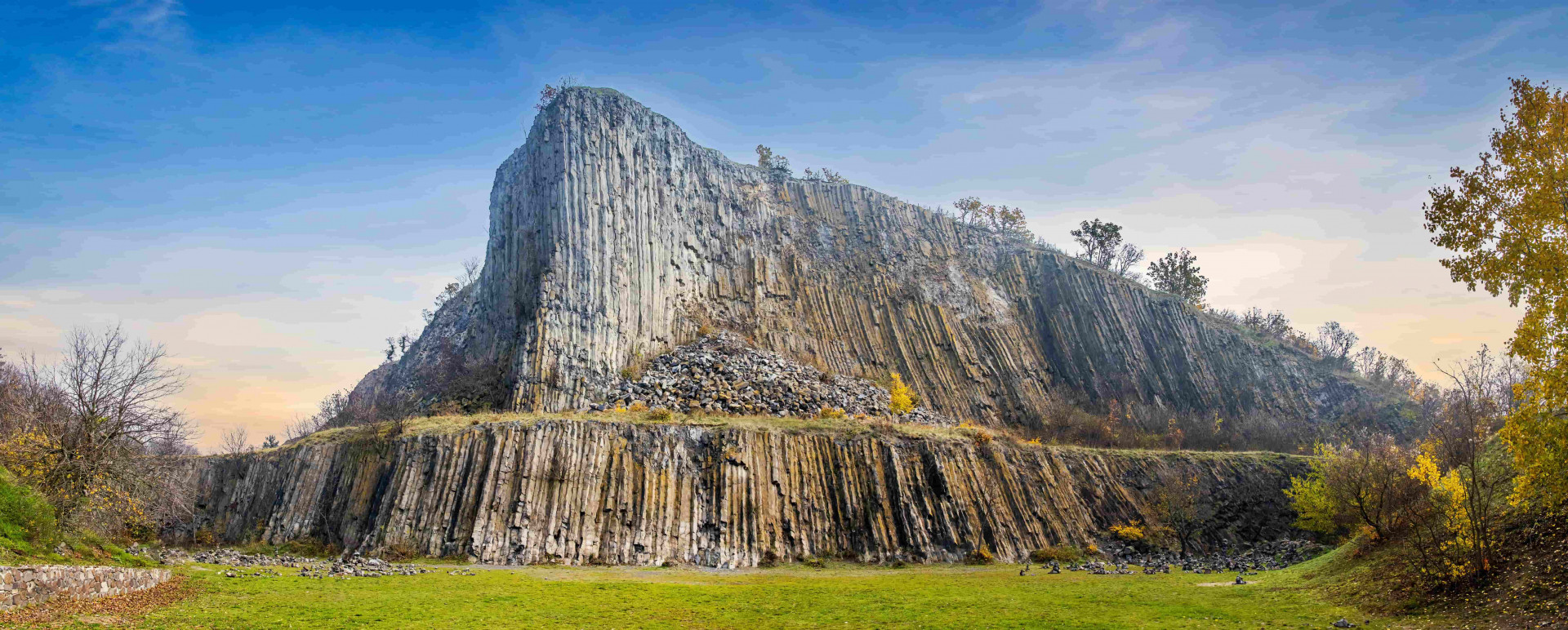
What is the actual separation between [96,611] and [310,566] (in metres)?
13.6

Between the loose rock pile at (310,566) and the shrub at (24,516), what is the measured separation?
5264 millimetres

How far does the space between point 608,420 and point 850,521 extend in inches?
456

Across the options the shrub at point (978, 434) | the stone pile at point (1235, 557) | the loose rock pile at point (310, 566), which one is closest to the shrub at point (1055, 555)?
the stone pile at point (1235, 557)

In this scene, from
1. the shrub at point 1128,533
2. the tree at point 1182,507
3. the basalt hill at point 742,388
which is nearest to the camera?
the basalt hill at point 742,388

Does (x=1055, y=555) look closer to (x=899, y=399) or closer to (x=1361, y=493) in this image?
(x=1361, y=493)

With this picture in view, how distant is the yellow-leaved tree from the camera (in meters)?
15.8

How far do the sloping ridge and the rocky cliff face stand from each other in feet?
27.8

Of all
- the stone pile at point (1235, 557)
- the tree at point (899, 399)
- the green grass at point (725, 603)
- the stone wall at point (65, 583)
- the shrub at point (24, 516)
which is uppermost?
the tree at point (899, 399)

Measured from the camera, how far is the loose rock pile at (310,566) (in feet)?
76.3

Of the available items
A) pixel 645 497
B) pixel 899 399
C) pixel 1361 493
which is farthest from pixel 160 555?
pixel 899 399

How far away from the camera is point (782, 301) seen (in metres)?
61.4

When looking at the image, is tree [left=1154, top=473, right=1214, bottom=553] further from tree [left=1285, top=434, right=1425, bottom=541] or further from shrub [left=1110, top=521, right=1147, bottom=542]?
tree [left=1285, top=434, right=1425, bottom=541]

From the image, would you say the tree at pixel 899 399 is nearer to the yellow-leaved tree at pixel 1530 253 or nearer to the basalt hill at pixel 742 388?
the basalt hill at pixel 742 388

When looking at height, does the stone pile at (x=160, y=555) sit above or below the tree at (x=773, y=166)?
below
